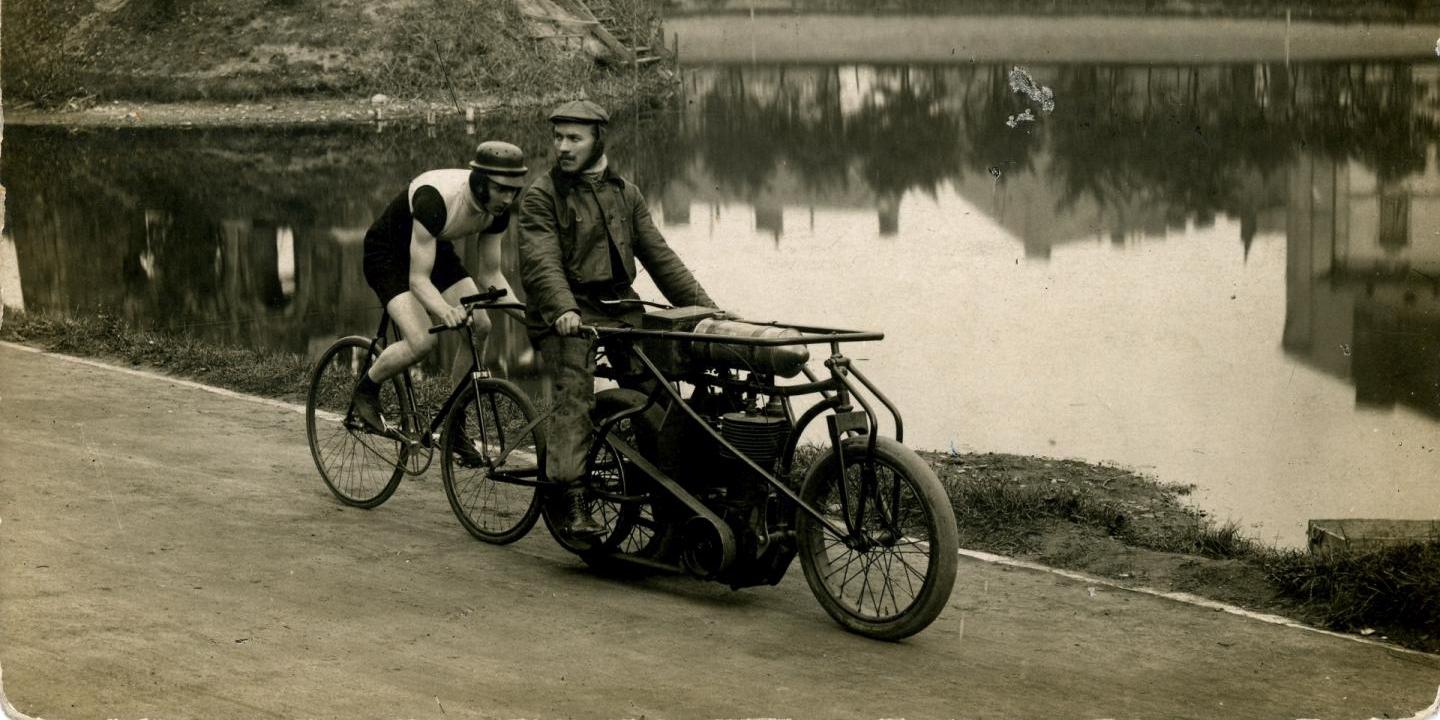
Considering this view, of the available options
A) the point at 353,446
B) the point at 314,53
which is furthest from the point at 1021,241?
the point at 314,53

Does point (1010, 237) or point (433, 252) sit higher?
point (433, 252)

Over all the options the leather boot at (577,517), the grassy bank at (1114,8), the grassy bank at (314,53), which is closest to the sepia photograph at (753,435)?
the leather boot at (577,517)

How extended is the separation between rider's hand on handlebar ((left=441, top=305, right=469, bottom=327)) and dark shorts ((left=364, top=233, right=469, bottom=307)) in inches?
19.6

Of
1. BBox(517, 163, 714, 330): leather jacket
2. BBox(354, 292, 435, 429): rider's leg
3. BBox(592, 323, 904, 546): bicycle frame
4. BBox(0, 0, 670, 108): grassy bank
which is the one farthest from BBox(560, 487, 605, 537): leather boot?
BBox(0, 0, 670, 108): grassy bank

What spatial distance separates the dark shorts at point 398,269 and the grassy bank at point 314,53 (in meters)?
30.0

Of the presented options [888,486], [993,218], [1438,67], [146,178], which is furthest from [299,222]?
[888,486]

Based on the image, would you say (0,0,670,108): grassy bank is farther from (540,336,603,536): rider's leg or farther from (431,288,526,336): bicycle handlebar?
(540,336,603,536): rider's leg

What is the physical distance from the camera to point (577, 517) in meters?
6.91

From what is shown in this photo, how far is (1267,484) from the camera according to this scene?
34.5 feet

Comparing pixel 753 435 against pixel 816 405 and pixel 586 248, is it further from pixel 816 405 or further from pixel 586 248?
pixel 586 248

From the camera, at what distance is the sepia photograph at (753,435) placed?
5699 mm

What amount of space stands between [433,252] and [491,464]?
110cm

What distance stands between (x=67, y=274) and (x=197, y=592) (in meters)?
13.1

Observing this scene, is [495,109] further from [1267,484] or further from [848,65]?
[1267,484]
